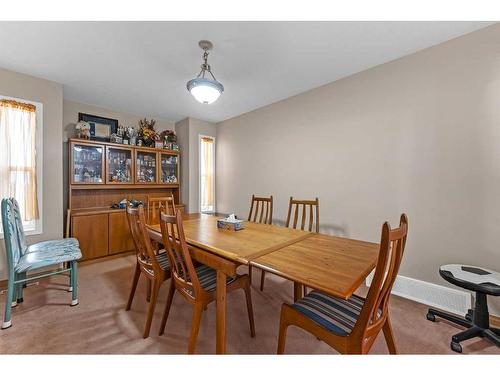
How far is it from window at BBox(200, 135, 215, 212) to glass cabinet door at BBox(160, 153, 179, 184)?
49cm

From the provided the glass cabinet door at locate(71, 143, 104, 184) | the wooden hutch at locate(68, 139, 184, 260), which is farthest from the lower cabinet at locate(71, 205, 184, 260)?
the glass cabinet door at locate(71, 143, 104, 184)

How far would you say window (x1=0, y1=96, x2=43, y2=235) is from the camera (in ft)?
7.43

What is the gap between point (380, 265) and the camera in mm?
833

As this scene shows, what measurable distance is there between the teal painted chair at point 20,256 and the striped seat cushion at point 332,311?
83.4 inches

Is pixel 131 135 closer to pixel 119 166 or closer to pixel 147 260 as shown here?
pixel 119 166

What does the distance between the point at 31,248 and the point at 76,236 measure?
0.63 meters

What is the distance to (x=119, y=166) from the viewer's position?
3475 millimetres

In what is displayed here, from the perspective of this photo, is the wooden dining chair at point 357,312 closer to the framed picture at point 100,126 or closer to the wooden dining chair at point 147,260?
the wooden dining chair at point 147,260

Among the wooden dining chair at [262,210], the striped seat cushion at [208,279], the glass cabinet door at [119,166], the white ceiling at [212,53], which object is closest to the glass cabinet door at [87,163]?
the glass cabinet door at [119,166]

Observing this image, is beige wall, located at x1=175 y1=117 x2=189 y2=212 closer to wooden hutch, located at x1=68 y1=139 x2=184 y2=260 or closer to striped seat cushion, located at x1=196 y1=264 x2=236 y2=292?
wooden hutch, located at x1=68 y1=139 x2=184 y2=260

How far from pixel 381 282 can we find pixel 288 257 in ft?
1.63

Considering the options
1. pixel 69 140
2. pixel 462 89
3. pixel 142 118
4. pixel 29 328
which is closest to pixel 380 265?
pixel 462 89

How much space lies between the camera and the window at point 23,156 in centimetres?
226

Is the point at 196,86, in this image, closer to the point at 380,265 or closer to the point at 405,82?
the point at 380,265
